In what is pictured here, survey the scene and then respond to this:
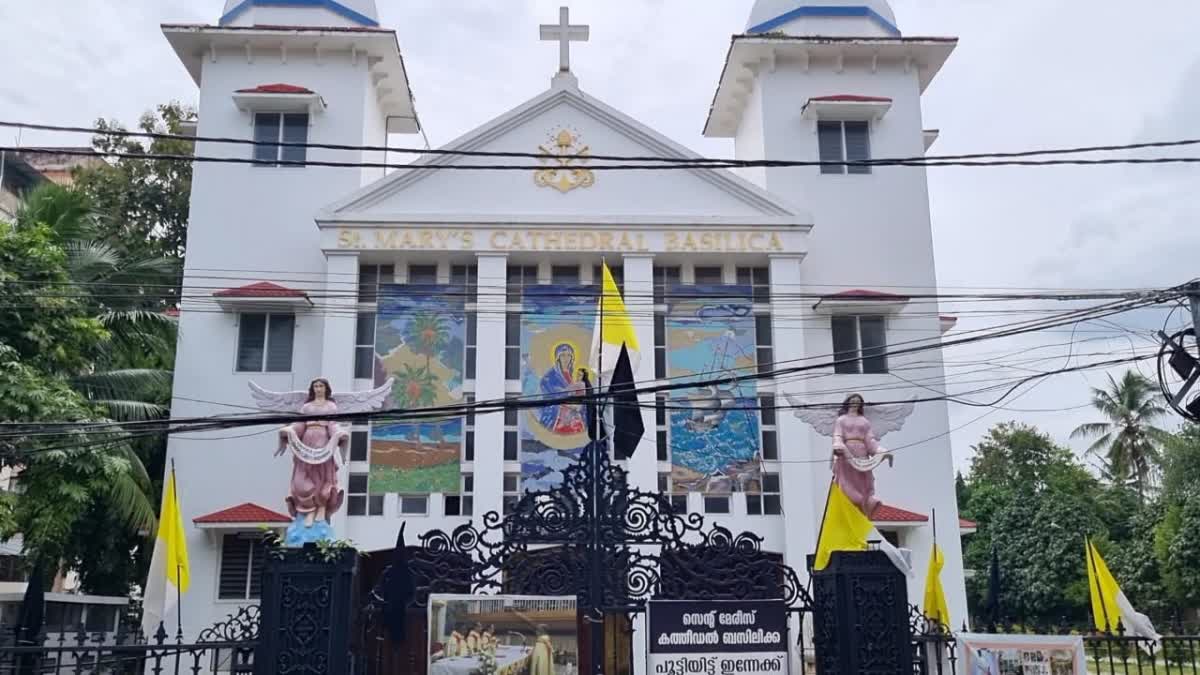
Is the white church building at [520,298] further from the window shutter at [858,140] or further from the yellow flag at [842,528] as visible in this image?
the yellow flag at [842,528]

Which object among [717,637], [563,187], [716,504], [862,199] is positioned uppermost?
[862,199]

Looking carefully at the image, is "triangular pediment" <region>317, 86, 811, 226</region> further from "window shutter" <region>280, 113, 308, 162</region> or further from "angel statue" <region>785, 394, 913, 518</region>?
"angel statue" <region>785, 394, 913, 518</region>

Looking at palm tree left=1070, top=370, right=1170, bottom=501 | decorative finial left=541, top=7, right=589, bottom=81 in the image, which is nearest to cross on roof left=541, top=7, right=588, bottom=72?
decorative finial left=541, top=7, right=589, bottom=81

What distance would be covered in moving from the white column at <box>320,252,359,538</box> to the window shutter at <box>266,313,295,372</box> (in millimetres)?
958

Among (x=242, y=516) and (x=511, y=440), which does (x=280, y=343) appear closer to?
(x=242, y=516)

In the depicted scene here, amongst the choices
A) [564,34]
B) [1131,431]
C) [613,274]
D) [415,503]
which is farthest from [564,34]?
[1131,431]

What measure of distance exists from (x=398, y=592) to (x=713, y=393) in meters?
11.4

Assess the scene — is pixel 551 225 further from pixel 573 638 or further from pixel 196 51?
pixel 573 638

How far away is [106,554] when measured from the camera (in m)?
22.1

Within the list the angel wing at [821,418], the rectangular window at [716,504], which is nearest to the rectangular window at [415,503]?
the rectangular window at [716,504]

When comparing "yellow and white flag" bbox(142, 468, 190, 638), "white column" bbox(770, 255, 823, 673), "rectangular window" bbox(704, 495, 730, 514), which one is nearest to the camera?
"yellow and white flag" bbox(142, 468, 190, 638)

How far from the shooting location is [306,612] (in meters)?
9.64

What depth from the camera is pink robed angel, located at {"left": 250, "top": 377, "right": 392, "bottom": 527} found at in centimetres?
1070

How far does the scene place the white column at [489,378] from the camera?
64.6 ft
